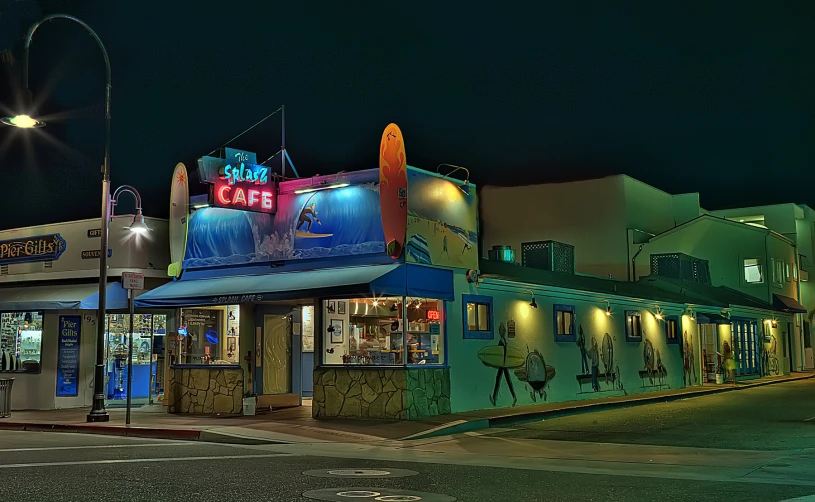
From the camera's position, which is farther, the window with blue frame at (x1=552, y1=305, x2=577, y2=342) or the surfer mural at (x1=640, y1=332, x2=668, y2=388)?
the surfer mural at (x1=640, y1=332, x2=668, y2=388)

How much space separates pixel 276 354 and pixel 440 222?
238 inches

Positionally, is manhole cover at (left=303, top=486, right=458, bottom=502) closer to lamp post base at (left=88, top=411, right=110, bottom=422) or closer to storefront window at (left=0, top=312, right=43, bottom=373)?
lamp post base at (left=88, top=411, right=110, bottom=422)

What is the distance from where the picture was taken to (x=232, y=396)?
19.9 meters

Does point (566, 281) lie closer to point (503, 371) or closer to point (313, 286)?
point (503, 371)

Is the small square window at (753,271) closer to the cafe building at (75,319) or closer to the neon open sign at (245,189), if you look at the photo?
the cafe building at (75,319)

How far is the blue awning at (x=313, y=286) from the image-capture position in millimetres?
17031

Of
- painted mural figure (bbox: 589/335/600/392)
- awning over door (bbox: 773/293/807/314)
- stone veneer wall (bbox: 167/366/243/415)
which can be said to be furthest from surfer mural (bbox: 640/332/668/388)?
awning over door (bbox: 773/293/807/314)

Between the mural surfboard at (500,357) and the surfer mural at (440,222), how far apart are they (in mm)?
2014

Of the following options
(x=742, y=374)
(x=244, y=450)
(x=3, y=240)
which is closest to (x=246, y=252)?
(x=244, y=450)

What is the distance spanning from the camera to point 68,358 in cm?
2275

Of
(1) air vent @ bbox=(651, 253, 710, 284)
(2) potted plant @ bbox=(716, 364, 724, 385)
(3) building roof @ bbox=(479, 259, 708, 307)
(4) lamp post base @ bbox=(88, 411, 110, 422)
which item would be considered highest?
(1) air vent @ bbox=(651, 253, 710, 284)

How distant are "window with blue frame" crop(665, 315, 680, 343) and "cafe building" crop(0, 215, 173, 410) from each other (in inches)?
663

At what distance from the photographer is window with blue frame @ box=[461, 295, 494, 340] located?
19328mm

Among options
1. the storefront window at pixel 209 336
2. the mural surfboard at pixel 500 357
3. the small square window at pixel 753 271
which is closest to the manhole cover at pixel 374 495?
the mural surfboard at pixel 500 357
